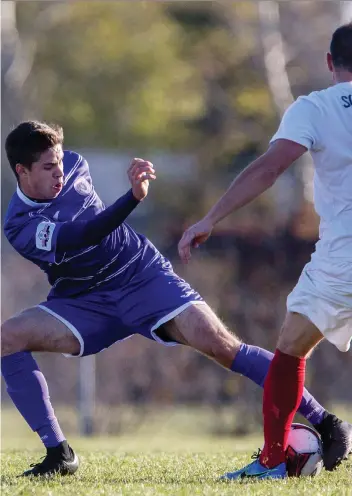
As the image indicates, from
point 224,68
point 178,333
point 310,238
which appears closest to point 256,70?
point 224,68

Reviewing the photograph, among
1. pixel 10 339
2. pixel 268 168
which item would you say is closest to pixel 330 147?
pixel 268 168

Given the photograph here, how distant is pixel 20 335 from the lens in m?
6.02

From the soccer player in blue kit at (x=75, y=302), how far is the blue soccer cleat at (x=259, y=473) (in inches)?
14.3

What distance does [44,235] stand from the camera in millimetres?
5902

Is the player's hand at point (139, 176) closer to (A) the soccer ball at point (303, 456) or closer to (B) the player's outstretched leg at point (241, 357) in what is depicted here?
(B) the player's outstretched leg at point (241, 357)

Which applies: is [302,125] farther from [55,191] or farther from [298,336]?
[55,191]

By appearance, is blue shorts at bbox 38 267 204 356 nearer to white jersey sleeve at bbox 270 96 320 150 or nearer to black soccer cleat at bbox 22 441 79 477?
black soccer cleat at bbox 22 441 79 477

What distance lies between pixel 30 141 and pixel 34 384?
4.13 ft

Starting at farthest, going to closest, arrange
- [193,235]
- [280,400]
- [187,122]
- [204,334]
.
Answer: [187,122], [204,334], [280,400], [193,235]

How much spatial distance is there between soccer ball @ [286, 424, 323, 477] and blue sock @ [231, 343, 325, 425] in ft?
0.52

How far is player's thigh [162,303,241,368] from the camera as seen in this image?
595 cm

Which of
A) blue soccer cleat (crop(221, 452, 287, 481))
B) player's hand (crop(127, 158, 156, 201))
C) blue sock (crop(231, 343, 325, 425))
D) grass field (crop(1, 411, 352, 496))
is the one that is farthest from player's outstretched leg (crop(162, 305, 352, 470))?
player's hand (crop(127, 158, 156, 201))

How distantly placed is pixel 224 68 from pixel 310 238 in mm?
11054

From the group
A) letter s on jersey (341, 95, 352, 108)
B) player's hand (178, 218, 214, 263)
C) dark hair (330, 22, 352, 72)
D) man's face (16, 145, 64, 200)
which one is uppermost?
dark hair (330, 22, 352, 72)
